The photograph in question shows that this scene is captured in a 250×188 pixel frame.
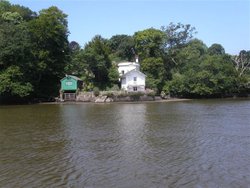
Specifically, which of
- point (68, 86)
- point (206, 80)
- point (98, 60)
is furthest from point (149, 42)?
point (68, 86)

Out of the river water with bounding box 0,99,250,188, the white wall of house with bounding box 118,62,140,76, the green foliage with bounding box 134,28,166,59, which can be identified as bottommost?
the river water with bounding box 0,99,250,188

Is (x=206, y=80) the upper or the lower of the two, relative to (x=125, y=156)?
upper

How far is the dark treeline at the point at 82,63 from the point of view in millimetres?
52438

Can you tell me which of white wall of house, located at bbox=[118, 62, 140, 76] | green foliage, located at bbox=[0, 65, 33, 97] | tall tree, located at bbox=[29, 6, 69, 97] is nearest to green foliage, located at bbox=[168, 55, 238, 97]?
white wall of house, located at bbox=[118, 62, 140, 76]

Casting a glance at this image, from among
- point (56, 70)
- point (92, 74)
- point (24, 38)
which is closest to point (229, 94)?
point (92, 74)

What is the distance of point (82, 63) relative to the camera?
2451 inches

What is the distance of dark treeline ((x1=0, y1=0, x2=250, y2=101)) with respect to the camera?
52.4m

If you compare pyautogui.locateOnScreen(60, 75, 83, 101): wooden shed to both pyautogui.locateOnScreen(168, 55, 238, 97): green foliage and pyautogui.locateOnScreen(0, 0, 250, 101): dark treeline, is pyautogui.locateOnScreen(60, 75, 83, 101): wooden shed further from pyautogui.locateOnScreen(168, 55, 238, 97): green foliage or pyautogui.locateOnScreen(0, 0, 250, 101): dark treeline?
pyautogui.locateOnScreen(168, 55, 238, 97): green foliage

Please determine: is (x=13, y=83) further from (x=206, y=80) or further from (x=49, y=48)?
(x=206, y=80)

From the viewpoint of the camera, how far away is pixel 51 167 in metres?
13.3

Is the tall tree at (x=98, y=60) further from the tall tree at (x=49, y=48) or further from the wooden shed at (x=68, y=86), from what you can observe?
the tall tree at (x=49, y=48)

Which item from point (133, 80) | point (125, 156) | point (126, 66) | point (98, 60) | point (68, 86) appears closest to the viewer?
point (125, 156)

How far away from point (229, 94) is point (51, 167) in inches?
A: 2558

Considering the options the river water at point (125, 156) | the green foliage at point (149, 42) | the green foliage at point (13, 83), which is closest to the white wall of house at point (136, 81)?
the green foliage at point (149, 42)
